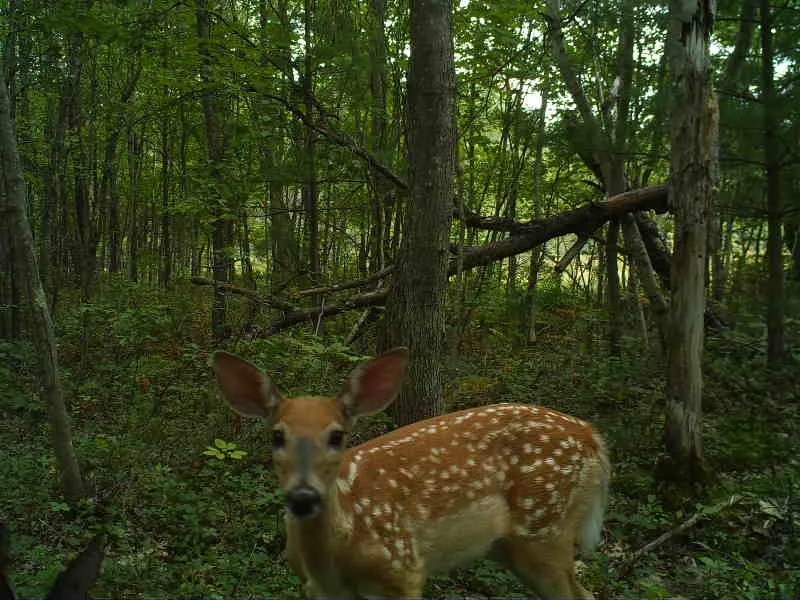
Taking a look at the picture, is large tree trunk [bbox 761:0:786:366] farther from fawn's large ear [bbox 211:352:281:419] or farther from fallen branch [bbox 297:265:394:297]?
fawn's large ear [bbox 211:352:281:419]

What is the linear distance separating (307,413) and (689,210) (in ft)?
13.9

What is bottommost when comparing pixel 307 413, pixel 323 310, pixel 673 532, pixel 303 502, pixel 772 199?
pixel 673 532

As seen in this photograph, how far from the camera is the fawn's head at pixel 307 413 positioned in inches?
108

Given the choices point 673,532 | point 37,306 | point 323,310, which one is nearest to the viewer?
point 673,532

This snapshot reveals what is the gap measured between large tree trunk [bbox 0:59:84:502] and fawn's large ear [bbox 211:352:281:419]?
2553mm

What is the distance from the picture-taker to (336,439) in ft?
9.71

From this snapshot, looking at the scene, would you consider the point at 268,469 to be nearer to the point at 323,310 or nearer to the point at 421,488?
the point at 323,310

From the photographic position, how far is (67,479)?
16.4 ft

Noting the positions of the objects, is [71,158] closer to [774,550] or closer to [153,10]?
[153,10]

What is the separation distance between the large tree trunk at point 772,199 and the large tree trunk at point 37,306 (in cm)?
739

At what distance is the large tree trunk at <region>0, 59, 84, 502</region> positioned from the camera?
497 centimetres

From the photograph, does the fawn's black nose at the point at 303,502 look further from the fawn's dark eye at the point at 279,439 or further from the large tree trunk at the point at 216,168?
the large tree trunk at the point at 216,168

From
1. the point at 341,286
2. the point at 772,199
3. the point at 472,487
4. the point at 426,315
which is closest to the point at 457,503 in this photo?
the point at 472,487

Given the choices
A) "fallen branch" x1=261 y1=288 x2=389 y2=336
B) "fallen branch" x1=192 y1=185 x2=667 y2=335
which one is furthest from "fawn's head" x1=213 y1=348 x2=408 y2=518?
"fallen branch" x1=192 y1=185 x2=667 y2=335
